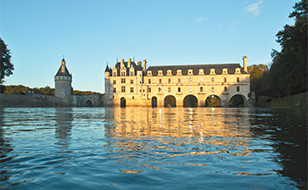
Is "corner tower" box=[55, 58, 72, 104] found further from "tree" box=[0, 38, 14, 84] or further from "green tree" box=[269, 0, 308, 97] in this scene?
"green tree" box=[269, 0, 308, 97]

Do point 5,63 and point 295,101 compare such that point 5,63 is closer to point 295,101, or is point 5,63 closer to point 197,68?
point 197,68

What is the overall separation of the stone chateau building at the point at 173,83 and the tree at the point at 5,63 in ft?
98.4

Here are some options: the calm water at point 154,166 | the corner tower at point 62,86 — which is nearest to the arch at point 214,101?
the corner tower at point 62,86

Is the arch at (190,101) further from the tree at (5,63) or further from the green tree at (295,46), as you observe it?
the tree at (5,63)

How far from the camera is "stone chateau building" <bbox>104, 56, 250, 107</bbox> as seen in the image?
64.1 m

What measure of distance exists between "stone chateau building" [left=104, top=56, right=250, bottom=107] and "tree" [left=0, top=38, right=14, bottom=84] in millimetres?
30002

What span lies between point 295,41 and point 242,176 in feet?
98.4

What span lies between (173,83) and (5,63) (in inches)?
1632

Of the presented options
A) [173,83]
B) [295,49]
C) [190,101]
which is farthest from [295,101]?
[190,101]

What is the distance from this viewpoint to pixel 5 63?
4312 cm

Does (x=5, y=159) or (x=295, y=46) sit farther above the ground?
(x=295, y=46)

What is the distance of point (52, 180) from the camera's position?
304 centimetres

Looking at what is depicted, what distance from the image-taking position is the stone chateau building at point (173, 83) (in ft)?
210

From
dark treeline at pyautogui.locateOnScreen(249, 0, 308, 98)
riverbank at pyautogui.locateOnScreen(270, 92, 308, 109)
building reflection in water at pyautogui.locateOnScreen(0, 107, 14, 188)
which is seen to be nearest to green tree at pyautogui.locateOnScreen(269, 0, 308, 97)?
dark treeline at pyautogui.locateOnScreen(249, 0, 308, 98)
